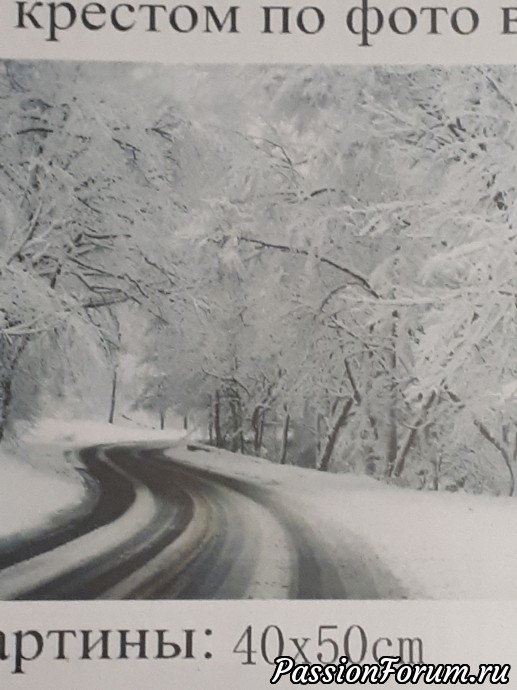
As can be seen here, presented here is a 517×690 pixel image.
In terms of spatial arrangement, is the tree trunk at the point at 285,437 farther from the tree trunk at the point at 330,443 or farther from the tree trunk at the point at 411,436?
the tree trunk at the point at 411,436

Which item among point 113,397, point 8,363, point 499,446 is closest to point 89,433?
point 113,397

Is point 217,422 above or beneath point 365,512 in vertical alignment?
above

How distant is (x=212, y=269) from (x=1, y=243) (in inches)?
13.7

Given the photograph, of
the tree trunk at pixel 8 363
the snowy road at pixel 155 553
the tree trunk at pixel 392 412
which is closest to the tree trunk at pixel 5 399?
the tree trunk at pixel 8 363

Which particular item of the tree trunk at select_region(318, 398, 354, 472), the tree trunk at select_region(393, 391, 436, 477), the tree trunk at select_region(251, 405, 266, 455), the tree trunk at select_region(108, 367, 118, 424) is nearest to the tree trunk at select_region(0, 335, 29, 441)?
the tree trunk at select_region(108, 367, 118, 424)

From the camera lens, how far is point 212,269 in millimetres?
1175

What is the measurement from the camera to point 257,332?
117 centimetres

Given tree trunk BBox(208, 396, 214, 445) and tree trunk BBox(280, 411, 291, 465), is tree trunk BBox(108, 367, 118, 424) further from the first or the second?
tree trunk BBox(280, 411, 291, 465)

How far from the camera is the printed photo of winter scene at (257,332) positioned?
113 centimetres

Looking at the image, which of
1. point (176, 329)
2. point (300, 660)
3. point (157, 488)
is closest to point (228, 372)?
point (176, 329)

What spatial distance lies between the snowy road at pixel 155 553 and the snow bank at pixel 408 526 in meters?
0.04

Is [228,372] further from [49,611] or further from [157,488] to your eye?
[49,611]

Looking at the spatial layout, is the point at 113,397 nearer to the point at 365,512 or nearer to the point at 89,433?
the point at 89,433

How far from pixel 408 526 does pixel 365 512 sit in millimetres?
72
